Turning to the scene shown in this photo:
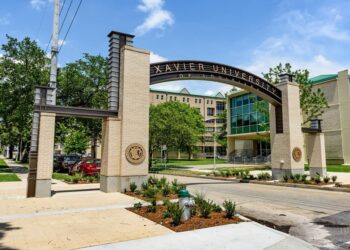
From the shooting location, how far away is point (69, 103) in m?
31.1

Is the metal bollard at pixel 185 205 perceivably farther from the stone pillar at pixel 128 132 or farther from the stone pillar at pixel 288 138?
the stone pillar at pixel 288 138

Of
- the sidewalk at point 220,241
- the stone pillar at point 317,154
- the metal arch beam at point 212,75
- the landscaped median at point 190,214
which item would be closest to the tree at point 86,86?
the metal arch beam at point 212,75

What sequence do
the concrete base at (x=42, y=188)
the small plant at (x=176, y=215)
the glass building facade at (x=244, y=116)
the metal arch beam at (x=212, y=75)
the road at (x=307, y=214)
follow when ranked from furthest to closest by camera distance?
the glass building facade at (x=244, y=116) < the metal arch beam at (x=212, y=75) < the concrete base at (x=42, y=188) < the small plant at (x=176, y=215) < the road at (x=307, y=214)

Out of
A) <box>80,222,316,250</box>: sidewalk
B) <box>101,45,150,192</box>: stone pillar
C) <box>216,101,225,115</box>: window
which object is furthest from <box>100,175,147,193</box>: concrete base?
<box>216,101,225,115</box>: window

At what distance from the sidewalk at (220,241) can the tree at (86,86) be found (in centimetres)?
2648

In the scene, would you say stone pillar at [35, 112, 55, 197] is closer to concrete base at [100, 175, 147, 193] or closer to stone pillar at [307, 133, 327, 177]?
concrete base at [100, 175, 147, 193]

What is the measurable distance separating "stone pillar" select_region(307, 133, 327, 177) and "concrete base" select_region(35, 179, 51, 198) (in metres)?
18.6

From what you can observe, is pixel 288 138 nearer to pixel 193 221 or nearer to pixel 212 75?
pixel 212 75

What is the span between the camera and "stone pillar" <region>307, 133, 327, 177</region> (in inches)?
853

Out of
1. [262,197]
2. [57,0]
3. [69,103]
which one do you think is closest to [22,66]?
[69,103]

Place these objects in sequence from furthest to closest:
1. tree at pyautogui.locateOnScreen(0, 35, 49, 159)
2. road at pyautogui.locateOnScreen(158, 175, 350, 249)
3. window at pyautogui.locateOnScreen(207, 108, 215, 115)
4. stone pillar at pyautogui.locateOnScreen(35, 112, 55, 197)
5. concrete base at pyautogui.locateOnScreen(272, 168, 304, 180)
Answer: window at pyautogui.locateOnScreen(207, 108, 215, 115), tree at pyautogui.locateOnScreen(0, 35, 49, 159), concrete base at pyautogui.locateOnScreen(272, 168, 304, 180), stone pillar at pyautogui.locateOnScreen(35, 112, 55, 197), road at pyautogui.locateOnScreen(158, 175, 350, 249)

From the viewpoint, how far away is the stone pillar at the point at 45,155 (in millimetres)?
11844

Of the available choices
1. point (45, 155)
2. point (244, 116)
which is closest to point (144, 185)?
point (45, 155)

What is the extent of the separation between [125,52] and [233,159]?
37.6 meters
